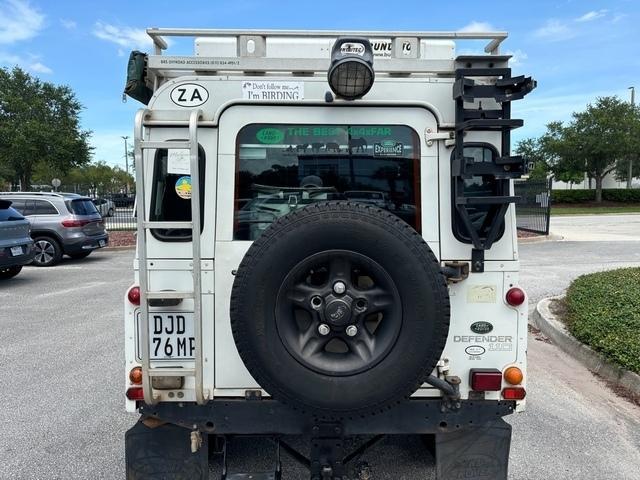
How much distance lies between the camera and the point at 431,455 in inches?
137

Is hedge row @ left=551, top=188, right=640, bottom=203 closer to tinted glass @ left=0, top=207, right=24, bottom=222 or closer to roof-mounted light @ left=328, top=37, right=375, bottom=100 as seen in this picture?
tinted glass @ left=0, top=207, right=24, bottom=222

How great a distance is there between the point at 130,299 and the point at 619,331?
17.0 ft

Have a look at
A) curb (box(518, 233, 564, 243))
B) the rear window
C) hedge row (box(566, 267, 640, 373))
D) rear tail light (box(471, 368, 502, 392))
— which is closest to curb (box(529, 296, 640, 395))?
hedge row (box(566, 267, 640, 373))

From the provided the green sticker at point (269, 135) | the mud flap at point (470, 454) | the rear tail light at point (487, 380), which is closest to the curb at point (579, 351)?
the mud flap at point (470, 454)

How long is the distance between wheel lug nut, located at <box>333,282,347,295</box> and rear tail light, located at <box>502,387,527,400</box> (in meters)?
1.14

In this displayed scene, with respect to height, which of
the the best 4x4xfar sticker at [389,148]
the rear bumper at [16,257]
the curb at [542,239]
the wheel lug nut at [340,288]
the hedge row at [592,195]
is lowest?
the rear bumper at [16,257]

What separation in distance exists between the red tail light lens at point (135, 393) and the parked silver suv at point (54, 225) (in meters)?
11.4

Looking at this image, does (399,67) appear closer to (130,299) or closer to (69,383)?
(130,299)

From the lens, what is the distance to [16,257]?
390 inches

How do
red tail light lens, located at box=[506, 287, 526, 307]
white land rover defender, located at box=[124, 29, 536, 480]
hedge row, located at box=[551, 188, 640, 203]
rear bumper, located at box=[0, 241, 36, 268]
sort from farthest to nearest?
hedge row, located at box=[551, 188, 640, 203]
rear bumper, located at box=[0, 241, 36, 268]
red tail light lens, located at box=[506, 287, 526, 307]
white land rover defender, located at box=[124, 29, 536, 480]

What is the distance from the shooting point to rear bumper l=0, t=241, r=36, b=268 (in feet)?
31.6

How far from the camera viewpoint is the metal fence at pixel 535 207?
61.8 ft

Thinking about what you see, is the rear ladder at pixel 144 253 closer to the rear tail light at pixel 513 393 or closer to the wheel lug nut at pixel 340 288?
the wheel lug nut at pixel 340 288

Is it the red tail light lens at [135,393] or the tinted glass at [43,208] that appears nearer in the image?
the red tail light lens at [135,393]
